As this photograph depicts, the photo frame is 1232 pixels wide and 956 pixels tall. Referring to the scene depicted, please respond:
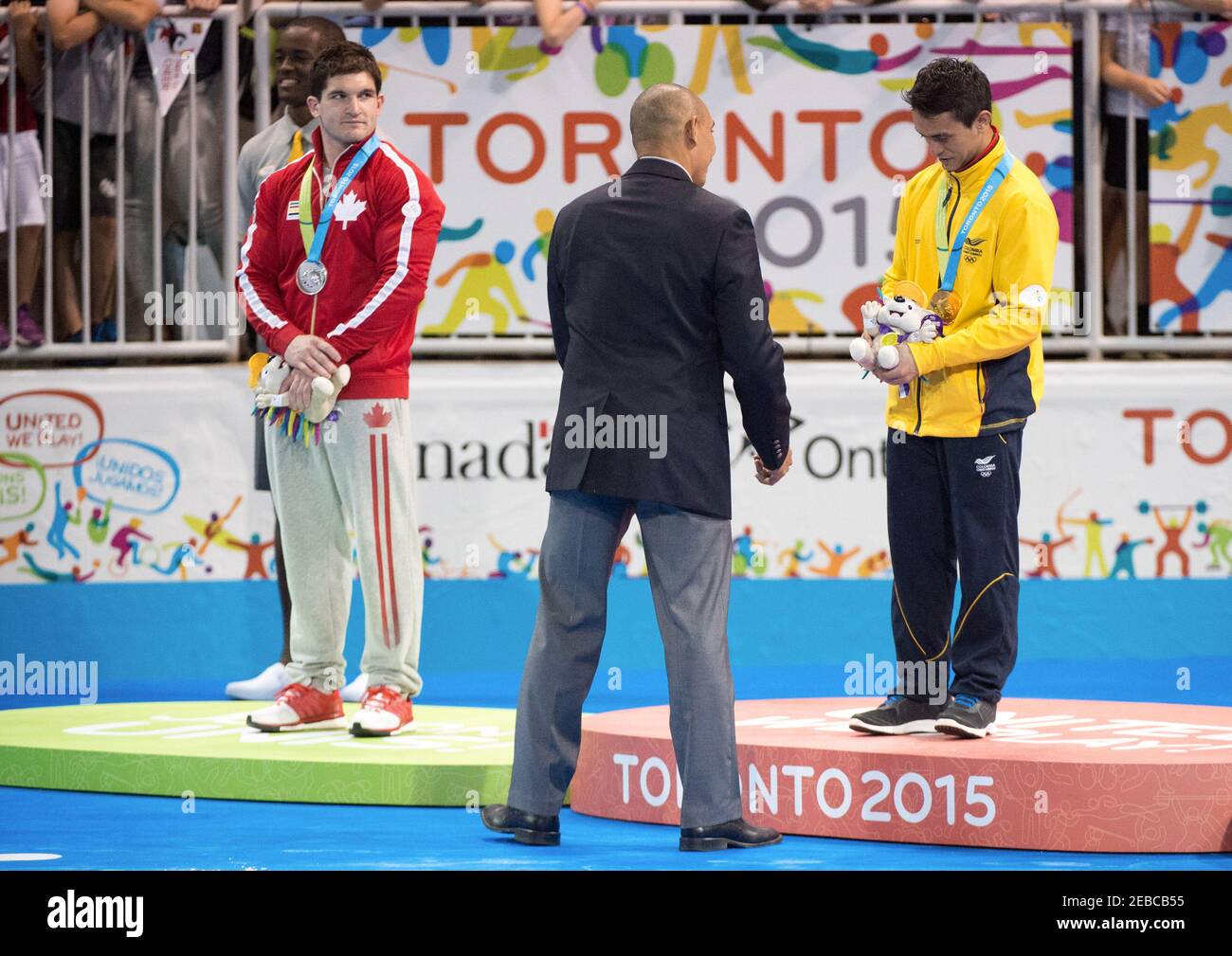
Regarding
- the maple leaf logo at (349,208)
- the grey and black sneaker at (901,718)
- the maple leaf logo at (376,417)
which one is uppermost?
the maple leaf logo at (349,208)

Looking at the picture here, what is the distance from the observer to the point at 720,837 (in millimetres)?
4629

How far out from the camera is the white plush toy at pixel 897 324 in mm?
5102

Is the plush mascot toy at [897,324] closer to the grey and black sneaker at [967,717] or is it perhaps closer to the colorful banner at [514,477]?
the grey and black sneaker at [967,717]

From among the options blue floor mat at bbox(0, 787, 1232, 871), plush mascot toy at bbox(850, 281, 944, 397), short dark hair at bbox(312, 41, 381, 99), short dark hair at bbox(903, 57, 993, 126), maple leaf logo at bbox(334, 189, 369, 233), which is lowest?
blue floor mat at bbox(0, 787, 1232, 871)

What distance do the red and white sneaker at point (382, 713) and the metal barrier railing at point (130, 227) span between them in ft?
11.1

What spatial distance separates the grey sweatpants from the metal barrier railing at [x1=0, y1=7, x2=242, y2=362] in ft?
9.98

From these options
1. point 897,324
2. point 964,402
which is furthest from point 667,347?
point 964,402

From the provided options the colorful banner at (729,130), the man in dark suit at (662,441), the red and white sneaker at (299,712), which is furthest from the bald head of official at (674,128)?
the colorful banner at (729,130)

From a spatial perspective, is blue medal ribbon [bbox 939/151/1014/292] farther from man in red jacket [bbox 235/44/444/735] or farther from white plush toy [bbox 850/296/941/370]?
man in red jacket [bbox 235/44/444/735]

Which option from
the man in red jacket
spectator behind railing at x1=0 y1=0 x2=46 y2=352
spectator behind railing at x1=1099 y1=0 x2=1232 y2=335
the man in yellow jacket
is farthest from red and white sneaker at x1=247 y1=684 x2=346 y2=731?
spectator behind railing at x1=1099 y1=0 x2=1232 y2=335

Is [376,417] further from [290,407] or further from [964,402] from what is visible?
[964,402]

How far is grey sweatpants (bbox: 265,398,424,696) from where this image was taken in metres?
5.96

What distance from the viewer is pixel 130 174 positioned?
8.95 metres

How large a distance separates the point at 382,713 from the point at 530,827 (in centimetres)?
125
